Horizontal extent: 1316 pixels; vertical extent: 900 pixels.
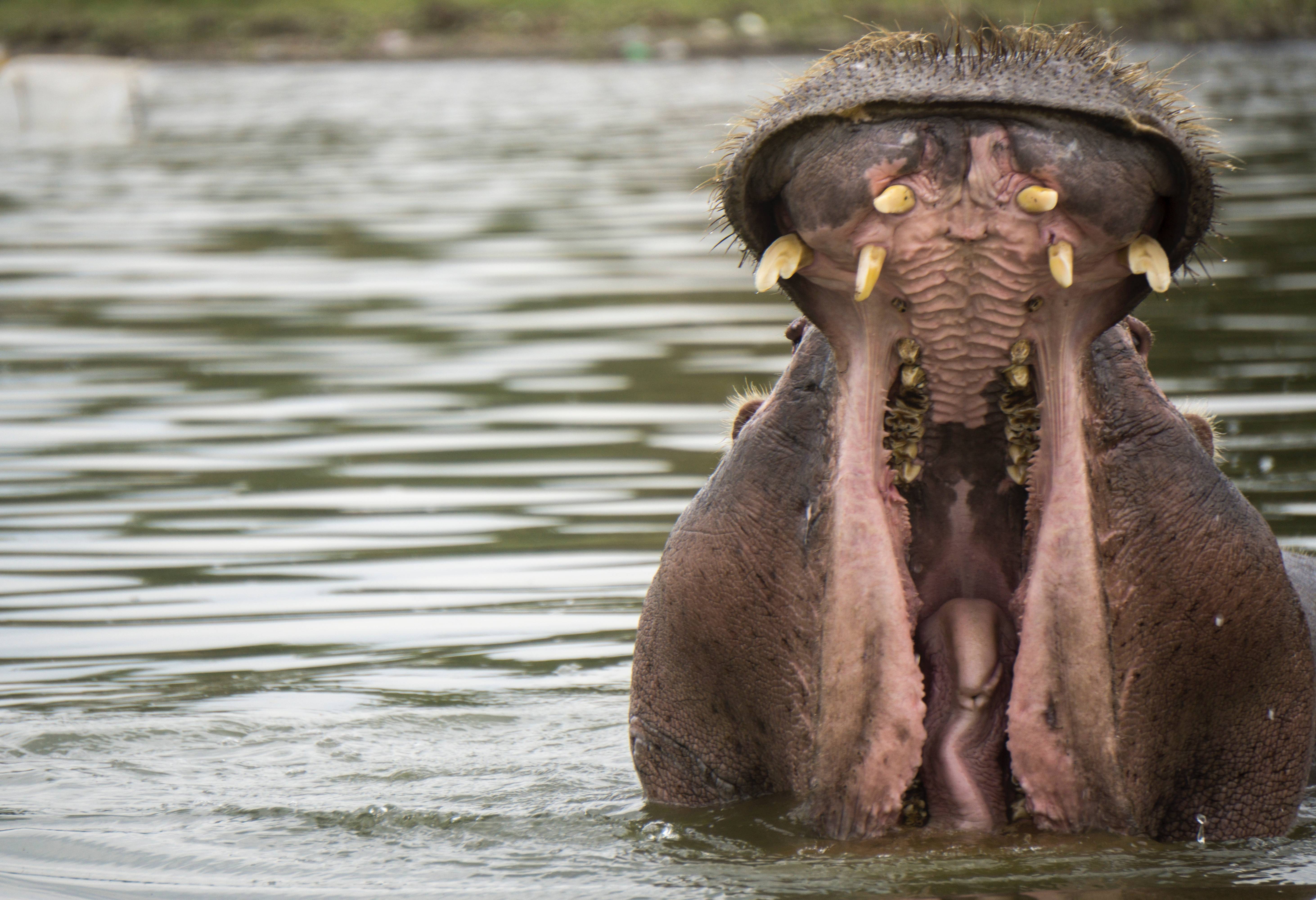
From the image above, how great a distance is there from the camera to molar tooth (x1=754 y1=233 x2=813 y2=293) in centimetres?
269

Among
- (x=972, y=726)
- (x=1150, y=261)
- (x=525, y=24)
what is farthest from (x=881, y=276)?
(x=525, y=24)

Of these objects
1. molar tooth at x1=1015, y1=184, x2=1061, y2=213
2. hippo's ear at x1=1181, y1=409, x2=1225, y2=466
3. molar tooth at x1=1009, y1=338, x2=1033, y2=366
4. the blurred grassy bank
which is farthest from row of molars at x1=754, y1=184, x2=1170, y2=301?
the blurred grassy bank

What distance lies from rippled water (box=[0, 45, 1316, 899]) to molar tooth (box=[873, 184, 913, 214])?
1.02 metres

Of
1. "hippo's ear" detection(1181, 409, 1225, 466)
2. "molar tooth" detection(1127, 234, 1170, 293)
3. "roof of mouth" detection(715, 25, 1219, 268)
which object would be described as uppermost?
→ "roof of mouth" detection(715, 25, 1219, 268)

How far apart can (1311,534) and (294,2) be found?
6470 cm

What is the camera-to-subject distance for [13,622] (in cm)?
531

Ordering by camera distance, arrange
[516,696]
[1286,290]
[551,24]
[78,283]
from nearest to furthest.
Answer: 1. [516,696]
2. [1286,290]
3. [78,283]
4. [551,24]

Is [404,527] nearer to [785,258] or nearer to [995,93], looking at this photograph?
[785,258]

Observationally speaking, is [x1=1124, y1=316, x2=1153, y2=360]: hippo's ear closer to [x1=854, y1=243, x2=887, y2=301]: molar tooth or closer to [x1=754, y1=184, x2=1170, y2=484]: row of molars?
[x1=754, y1=184, x2=1170, y2=484]: row of molars

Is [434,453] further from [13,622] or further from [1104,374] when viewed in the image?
[1104,374]

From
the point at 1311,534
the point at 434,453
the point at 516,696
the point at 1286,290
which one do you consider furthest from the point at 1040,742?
the point at 1286,290

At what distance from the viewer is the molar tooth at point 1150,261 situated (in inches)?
102

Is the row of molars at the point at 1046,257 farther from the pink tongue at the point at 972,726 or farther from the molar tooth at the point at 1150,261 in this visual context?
the pink tongue at the point at 972,726

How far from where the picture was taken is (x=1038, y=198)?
2545mm
